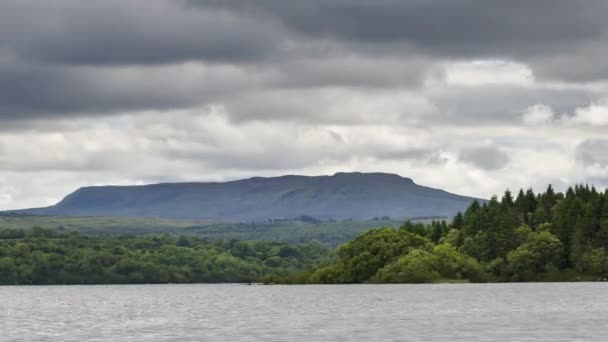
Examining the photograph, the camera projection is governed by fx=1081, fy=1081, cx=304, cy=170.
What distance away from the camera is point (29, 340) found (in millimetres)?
101000

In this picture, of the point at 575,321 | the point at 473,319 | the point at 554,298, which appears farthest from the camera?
the point at 554,298

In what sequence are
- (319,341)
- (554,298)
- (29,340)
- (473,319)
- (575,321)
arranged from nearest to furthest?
(319,341) < (29,340) < (575,321) < (473,319) < (554,298)

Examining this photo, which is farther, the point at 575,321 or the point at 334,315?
the point at 334,315

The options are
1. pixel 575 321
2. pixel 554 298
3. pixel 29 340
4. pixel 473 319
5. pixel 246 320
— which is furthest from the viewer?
pixel 554 298

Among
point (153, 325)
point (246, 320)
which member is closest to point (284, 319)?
point (246, 320)

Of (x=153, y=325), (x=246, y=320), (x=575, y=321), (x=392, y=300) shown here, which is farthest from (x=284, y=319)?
(x=392, y=300)

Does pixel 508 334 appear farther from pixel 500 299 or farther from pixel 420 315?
pixel 500 299

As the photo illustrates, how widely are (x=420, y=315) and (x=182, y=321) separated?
28890 millimetres

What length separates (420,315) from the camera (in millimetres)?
131875

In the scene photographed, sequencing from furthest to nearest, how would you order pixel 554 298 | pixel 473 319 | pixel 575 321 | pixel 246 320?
1. pixel 554 298
2. pixel 246 320
3. pixel 473 319
4. pixel 575 321

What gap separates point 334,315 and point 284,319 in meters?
8.27

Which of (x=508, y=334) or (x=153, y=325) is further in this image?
(x=153, y=325)

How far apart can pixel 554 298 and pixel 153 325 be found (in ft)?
255

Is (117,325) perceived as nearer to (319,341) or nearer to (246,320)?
(246,320)
